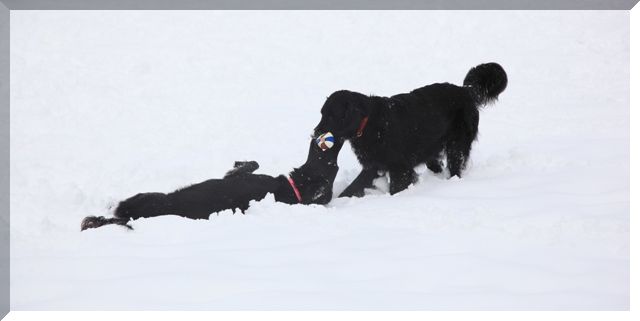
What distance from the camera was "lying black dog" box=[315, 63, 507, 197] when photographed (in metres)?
4.82

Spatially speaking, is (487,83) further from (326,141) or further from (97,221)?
(97,221)

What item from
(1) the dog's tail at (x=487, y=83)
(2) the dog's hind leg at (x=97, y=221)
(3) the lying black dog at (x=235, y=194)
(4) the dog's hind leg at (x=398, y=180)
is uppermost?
(1) the dog's tail at (x=487, y=83)

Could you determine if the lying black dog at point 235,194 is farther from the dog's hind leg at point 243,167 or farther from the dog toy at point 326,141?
the dog's hind leg at point 243,167

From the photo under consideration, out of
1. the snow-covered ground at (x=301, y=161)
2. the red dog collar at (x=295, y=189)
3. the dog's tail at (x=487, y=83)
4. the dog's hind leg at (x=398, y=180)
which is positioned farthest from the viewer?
the dog's tail at (x=487, y=83)

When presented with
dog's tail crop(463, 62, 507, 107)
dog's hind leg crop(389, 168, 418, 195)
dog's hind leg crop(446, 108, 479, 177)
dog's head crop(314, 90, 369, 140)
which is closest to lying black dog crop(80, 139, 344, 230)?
dog's head crop(314, 90, 369, 140)

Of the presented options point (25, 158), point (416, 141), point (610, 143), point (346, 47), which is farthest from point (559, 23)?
point (25, 158)

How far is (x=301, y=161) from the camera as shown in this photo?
576 cm

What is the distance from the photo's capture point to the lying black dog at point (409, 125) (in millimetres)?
4816

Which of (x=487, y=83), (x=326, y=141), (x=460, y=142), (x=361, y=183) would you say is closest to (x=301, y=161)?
(x=361, y=183)

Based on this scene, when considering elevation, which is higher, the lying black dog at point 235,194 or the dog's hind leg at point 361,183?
the dog's hind leg at point 361,183

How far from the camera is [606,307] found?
10.1ft

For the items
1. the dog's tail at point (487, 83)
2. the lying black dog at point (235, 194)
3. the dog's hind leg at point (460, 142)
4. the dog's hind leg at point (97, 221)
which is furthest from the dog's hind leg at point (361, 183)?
the dog's hind leg at point (97, 221)

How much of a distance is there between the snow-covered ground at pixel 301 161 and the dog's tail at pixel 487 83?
494mm

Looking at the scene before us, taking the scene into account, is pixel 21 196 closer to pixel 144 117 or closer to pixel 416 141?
pixel 144 117
